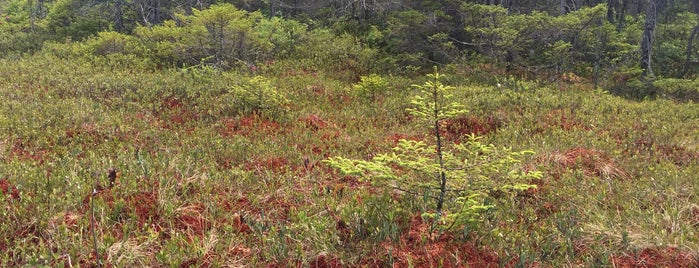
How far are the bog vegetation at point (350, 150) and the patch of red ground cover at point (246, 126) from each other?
0.23 ft

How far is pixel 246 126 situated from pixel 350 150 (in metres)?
2.58

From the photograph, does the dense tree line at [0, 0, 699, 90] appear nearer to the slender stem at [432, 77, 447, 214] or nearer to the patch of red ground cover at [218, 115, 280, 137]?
the patch of red ground cover at [218, 115, 280, 137]

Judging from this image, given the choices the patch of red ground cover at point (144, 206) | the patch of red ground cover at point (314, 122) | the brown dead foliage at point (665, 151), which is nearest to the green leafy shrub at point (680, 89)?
the brown dead foliage at point (665, 151)

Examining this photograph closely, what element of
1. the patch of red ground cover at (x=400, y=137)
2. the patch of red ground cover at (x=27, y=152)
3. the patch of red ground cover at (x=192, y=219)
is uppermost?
the patch of red ground cover at (x=192, y=219)

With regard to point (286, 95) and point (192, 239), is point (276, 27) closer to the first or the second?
point (286, 95)

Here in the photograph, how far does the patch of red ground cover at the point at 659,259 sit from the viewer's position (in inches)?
144

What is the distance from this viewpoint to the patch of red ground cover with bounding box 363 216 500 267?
3.65m

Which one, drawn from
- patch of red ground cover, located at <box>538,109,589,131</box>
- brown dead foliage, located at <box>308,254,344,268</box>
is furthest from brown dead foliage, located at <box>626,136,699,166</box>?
brown dead foliage, located at <box>308,254,344,268</box>

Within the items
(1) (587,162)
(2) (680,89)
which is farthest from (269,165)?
(2) (680,89)

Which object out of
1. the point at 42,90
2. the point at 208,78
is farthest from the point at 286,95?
the point at 42,90

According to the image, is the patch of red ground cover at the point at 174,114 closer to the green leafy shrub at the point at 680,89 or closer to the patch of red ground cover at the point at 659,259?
the patch of red ground cover at the point at 659,259

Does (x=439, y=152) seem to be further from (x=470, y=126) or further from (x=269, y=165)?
(x=470, y=126)

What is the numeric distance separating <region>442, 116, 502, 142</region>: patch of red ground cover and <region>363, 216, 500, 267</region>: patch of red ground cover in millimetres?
5622

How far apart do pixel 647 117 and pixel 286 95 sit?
31.2 feet
